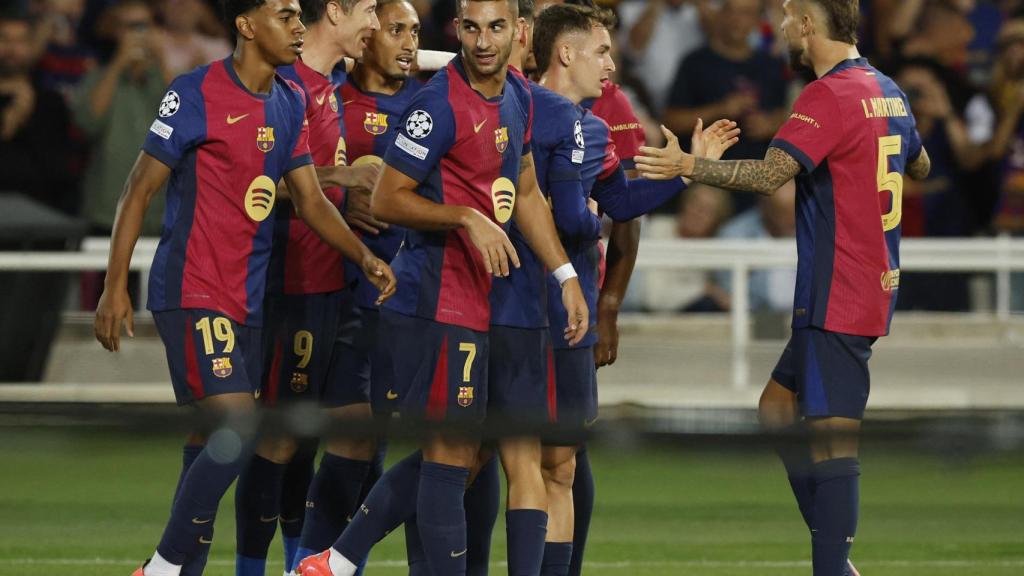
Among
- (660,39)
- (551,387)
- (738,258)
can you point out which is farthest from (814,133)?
(660,39)

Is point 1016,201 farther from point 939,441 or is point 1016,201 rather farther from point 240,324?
point 939,441

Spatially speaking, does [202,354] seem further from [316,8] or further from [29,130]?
[29,130]

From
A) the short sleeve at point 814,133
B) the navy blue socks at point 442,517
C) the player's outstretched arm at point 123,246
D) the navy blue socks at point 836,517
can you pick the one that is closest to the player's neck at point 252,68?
the player's outstretched arm at point 123,246

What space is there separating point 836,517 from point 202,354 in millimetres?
2102

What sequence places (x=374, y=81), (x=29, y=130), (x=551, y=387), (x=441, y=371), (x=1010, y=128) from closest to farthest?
(x=441, y=371), (x=551, y=387), (x=374, y=81), (x=29, y=130), (x=1010, y=128)

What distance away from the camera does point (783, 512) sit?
8.41 metres

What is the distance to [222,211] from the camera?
537 cm

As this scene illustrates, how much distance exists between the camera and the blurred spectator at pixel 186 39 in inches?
412

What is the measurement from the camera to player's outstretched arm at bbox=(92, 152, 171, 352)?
5191mm

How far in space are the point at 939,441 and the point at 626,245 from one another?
281 centimetres

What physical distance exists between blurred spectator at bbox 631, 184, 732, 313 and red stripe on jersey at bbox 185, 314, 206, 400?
5368 millimetres

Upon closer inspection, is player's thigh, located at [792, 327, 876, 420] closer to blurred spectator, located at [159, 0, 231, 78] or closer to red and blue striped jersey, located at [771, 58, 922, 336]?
red and blue striped jersey, located at [771, 58, 922, 336]

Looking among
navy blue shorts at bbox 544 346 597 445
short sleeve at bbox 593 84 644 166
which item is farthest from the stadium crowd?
navy blue shorts at bbox 544 346 597 445

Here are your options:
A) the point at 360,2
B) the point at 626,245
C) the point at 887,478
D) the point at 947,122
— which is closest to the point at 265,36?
the point at 360,2
